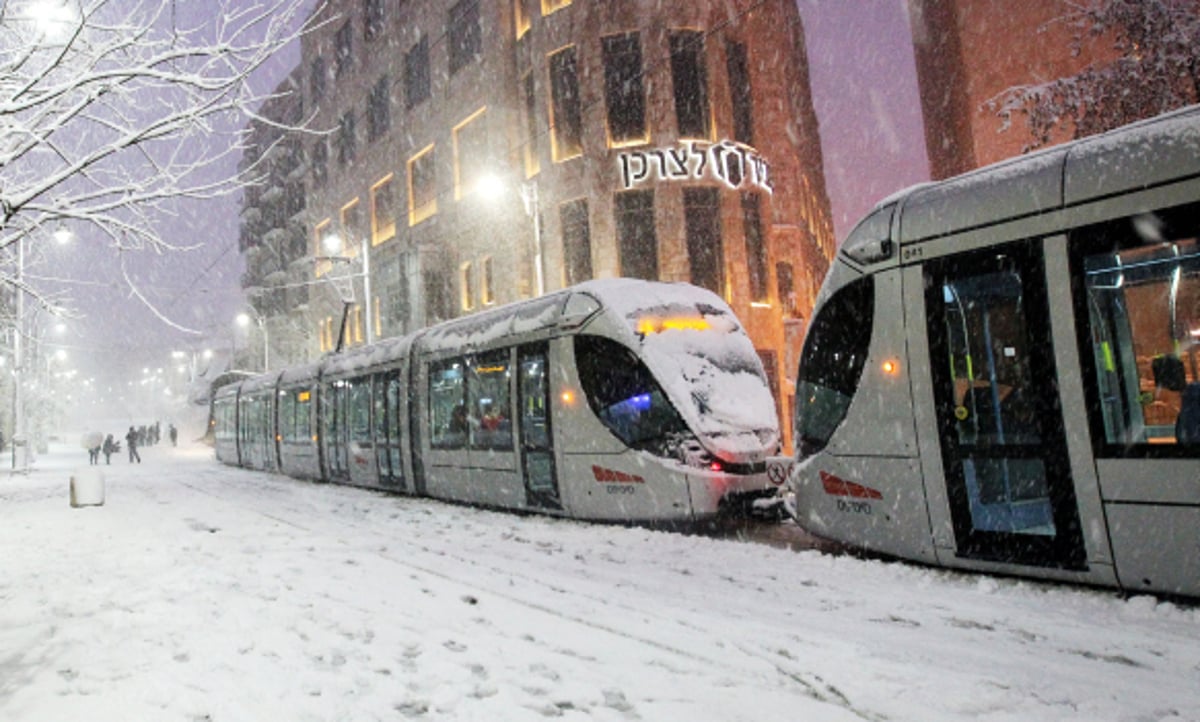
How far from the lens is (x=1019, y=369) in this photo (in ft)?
19.2

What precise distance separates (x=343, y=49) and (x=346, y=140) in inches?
193

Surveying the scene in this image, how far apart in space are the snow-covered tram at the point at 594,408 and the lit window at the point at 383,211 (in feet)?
81.3

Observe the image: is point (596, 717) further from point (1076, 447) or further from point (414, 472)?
point (414, 472)

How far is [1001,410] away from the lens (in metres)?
5.97

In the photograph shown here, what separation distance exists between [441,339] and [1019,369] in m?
9.67

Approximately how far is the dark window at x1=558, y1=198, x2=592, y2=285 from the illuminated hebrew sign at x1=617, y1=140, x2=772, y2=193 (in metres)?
1.90

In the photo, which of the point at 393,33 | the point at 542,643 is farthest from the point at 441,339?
the point at 393,33

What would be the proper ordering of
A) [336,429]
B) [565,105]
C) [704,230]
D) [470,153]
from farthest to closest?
→ [470,153] < [565,105] < [704,230] < [336,429]

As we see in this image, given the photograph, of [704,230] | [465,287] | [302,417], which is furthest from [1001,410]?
[465,287]

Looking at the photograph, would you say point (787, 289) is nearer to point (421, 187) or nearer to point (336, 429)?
point (336, 429)

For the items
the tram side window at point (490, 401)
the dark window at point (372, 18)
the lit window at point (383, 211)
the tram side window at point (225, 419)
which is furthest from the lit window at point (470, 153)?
the tram side window at point (490, 401)

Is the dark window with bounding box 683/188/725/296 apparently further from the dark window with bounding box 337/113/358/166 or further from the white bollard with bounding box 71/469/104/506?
the dark window with bounding box 337/113/358/166

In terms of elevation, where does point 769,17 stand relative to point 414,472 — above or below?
above

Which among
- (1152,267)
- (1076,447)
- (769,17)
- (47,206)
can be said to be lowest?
(1076,447)
